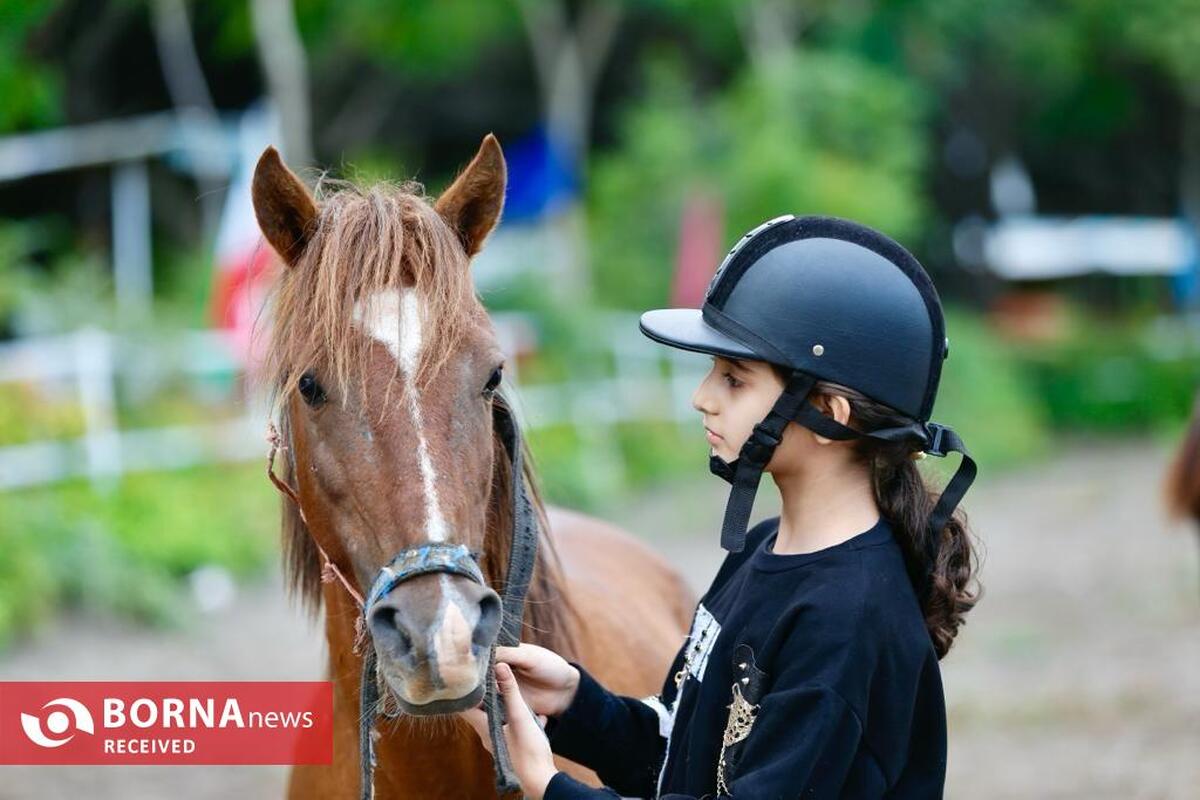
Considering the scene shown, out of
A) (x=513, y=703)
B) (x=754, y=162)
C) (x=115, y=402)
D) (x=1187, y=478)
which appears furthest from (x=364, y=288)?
(x=754, y=162)

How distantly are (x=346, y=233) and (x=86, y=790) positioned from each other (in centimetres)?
464

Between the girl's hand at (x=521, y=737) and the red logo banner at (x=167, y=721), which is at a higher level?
the girl's hand at (x=521, y=737)

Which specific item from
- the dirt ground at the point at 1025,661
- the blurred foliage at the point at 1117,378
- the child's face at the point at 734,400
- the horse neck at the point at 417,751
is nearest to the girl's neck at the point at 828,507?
the child's face at the point at 734,400

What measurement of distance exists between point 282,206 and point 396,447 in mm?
570

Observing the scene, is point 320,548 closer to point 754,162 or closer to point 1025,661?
point 1025,661

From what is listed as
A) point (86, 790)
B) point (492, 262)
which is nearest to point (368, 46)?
point (492, 262)

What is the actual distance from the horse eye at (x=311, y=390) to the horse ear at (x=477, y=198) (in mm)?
431

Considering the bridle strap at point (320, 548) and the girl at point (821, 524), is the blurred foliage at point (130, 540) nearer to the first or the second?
the bridle strap at point (320, 548)

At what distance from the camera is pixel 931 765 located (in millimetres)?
2088

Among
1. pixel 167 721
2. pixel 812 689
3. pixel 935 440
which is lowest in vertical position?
pixel 167 721

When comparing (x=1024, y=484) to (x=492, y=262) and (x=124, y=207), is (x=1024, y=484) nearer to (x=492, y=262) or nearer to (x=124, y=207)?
(x=492, y=262)

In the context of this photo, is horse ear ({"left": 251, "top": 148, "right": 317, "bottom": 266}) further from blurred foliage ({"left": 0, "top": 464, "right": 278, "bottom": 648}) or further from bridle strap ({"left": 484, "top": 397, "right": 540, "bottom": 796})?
blurred foliage ({"left": 0, "top": 464, "right": 278, "bottom": 648})

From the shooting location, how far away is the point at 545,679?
2361 millimetres

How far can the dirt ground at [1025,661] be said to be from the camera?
20.3 ft
